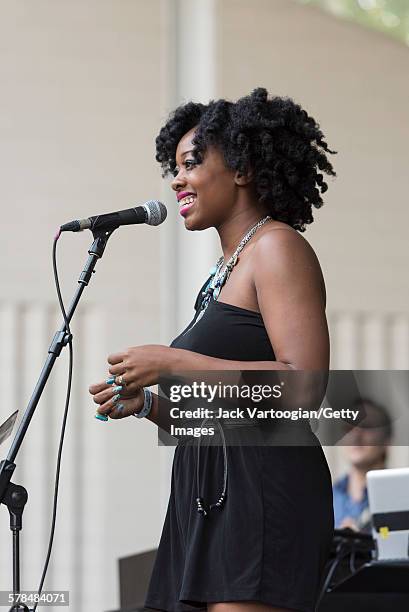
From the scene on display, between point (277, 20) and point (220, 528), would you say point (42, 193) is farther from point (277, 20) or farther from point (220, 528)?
point (220, 528)

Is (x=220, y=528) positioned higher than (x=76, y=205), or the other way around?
(x=76, y=205)

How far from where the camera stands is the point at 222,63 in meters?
5.23

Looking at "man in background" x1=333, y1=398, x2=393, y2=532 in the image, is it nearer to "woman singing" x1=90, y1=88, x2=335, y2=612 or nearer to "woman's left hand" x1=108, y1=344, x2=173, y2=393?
"woman singing" x1=90, y1=88, x2=335, y2=612

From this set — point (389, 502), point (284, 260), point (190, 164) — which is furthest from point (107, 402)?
point (389, 502)

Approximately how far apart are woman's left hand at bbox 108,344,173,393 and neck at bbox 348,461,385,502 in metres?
3.18

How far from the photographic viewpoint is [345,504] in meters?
4.81

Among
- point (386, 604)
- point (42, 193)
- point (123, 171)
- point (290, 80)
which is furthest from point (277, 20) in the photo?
point (386, 604)

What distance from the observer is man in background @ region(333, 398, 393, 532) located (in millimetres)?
4719

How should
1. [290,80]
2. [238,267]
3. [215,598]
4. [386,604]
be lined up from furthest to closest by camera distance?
[290,80] < [386,604] < [238,267] < [215,598]

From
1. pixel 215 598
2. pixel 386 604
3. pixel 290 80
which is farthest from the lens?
pixel 290 80

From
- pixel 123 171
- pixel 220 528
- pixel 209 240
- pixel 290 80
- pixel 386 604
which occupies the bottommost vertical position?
pixel 386 604

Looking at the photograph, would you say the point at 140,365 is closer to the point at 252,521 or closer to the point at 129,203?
the point at 252,521

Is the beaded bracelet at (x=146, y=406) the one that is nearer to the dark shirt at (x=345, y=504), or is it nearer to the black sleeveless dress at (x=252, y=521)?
the black sleeveless dress at (x=252, y=521)

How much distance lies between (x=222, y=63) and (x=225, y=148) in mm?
3302
